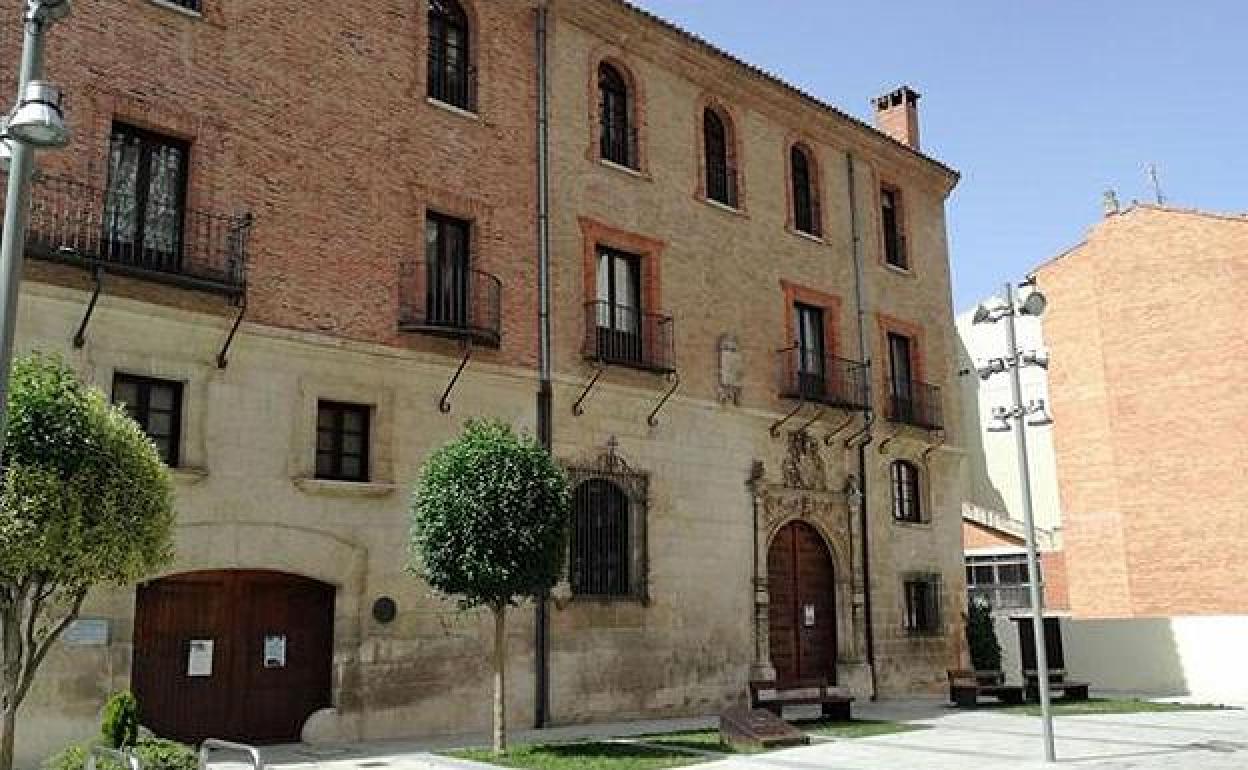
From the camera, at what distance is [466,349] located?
55.5ft

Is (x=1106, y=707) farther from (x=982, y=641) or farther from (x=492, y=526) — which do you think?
(x=492, y=526)

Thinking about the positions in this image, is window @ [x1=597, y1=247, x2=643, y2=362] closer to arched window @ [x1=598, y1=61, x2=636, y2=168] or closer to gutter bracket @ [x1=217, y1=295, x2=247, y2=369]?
arched window @ [x1=598, y1=61, x2=636, y2=168]

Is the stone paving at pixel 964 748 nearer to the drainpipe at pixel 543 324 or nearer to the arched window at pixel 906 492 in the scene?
the drainpipe at pixel 543 324

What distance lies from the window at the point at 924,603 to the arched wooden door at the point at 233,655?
13.7 m

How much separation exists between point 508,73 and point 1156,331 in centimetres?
2154

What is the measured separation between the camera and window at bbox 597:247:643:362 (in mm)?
19375

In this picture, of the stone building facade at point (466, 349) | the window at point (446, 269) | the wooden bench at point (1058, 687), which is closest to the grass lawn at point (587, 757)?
the stone building facade at point (466, 349)

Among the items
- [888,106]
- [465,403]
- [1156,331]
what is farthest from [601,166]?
[1156,331]

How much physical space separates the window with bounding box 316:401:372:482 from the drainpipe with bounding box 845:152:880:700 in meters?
11.2

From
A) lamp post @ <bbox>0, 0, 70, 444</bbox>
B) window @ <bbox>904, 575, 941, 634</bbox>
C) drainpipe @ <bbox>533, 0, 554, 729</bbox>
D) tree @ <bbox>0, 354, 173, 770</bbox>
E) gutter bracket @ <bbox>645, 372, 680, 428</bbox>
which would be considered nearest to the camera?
lamp post @ <bbox>0, 0, 70, 444</bbox>

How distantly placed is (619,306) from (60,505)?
11922mm

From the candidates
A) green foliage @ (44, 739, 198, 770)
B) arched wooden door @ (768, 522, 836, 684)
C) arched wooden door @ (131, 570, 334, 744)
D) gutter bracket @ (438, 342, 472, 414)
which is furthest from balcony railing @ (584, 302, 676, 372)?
green foliage @ (44, 739, 198, 770)

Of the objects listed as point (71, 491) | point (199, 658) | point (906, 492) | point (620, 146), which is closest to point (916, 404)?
point (906, 492)

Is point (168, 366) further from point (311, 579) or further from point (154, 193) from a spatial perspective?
point (311, 579)
